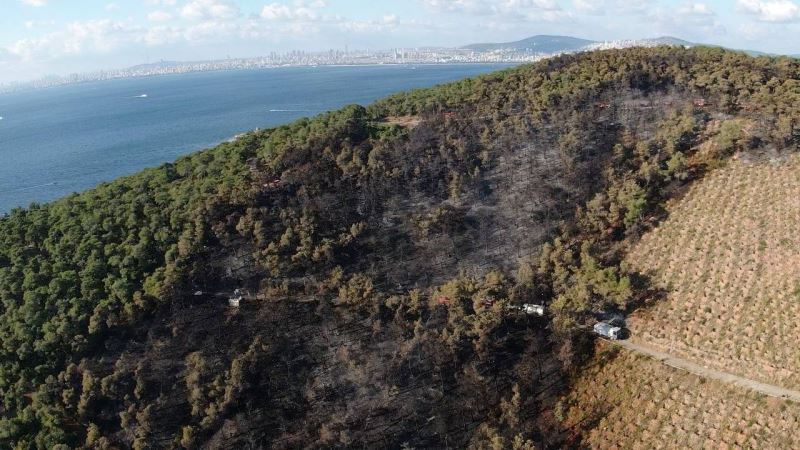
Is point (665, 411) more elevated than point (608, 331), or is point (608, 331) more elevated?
point (608, 331)

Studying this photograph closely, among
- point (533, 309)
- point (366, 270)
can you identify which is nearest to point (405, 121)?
Result: point (366, 270)

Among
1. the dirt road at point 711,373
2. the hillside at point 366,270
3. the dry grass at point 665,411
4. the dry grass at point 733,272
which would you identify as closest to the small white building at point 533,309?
the hillside at point 366,270

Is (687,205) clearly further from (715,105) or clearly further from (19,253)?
(19,253)

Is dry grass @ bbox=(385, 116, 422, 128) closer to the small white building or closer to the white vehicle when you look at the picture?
the small white building

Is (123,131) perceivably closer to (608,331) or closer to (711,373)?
(608,331)

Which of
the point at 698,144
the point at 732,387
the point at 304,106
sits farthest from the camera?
the point at 304,106

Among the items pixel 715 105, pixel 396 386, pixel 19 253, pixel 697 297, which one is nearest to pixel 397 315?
pixel 396 386

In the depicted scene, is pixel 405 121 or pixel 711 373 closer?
pixel 711 373
